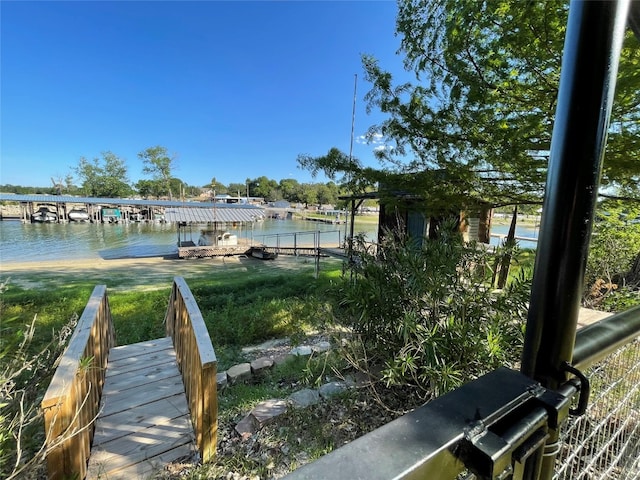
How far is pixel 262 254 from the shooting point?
1966cm

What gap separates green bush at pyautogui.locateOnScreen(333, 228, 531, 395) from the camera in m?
2.16

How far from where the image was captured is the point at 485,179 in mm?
3793

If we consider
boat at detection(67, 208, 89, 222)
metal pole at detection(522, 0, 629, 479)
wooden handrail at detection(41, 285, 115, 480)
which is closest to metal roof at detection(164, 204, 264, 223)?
wooden handrail at detection(41, 285, 115, 480)

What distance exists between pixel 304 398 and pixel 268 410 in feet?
1.20

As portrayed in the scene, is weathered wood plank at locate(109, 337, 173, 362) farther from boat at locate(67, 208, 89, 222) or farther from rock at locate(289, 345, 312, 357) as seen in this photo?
boat at locate(67, 208, 89, 222)

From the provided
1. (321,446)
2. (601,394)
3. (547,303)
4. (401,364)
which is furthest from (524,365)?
(321,446)

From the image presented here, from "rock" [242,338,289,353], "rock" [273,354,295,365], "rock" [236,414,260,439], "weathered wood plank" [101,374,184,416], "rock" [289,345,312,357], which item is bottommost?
"rock" [242,338,289,353]

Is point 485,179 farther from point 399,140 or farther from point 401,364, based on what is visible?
point 401,364

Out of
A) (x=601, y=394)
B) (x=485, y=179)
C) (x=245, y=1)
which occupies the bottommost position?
(x=601, y=394)

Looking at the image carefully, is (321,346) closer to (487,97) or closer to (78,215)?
(487,97)

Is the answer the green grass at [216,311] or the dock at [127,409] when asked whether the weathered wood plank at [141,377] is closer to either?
the dock at [127,409]

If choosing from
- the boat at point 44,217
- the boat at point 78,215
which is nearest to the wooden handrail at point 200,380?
the boat at point 44,217

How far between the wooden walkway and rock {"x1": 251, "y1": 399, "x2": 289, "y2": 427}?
1.74ft

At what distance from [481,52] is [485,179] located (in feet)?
4.76
